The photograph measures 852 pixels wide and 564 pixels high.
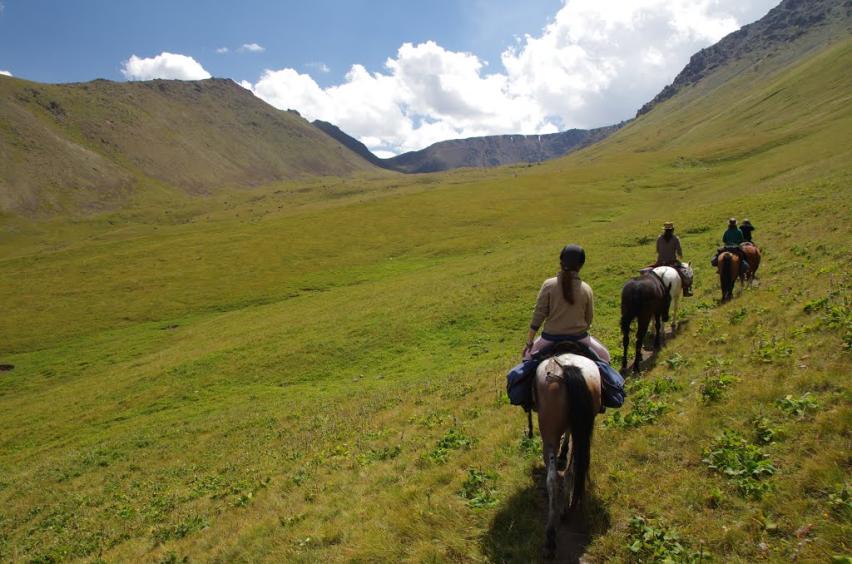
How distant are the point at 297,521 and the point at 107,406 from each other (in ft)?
81.7

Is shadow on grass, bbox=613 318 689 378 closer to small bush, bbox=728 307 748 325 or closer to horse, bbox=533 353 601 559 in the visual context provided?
small bush, bbox=728 307 748 325

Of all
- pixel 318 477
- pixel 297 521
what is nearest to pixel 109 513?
pixel 318 477

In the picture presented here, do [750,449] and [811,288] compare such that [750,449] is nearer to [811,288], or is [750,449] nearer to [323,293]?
[811,288]

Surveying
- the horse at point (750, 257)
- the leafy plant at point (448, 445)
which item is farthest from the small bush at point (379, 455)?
the horse at point (750, 257)

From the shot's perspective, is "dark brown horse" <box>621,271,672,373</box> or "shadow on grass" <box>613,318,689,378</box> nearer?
"dark brown horse" <box>621,271,672,373</box>

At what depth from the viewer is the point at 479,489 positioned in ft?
28.5

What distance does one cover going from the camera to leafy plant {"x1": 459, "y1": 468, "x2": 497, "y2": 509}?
8.19 m

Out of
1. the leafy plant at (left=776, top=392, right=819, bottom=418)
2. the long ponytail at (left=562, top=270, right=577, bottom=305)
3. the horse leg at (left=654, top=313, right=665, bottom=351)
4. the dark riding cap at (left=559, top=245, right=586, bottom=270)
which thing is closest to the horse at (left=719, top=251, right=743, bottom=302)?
the horse leg at (left=654, top=313, right=665, bottom=351)

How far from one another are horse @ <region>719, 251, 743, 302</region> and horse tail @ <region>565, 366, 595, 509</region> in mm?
14418

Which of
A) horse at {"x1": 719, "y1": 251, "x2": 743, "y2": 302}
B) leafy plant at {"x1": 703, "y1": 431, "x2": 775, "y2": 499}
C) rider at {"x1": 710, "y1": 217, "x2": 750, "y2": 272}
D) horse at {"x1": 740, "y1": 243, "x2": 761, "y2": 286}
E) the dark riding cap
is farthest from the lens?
horse at {"x1": 740, "y1": 243, "x2": 761, "y2": 286}

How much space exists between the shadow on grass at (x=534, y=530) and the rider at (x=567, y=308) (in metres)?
2.48

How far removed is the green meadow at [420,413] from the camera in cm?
696

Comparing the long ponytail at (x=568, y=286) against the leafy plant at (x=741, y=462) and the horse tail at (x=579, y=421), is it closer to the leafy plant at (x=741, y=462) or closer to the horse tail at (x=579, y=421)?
the horse tail at (x=579, y=421)

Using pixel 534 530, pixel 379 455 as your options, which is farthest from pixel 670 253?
pixel 534 530
